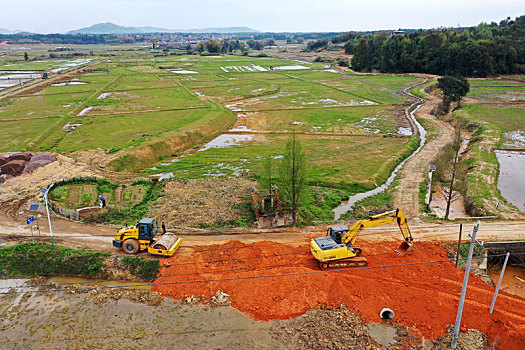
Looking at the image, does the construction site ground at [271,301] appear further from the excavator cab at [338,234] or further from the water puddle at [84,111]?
the water puddle at [84,111]

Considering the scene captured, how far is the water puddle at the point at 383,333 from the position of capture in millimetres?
17938

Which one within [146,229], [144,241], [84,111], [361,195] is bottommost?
[361,195]

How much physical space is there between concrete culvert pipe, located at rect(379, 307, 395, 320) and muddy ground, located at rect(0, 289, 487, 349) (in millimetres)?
624

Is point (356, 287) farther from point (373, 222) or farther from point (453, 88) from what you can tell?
point (453, 88)

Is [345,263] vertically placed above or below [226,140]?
below

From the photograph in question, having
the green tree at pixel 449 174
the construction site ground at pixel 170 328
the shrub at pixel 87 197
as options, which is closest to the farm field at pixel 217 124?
the green tree at pixel 449 174

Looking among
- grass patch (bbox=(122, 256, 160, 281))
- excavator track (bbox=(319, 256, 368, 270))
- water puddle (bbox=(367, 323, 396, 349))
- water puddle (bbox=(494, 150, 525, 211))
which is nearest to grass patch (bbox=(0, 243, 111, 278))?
grass patch (bbox=(122, 256, 160, 281))

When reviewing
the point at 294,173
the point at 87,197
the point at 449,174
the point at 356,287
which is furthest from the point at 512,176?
the point at 87,197

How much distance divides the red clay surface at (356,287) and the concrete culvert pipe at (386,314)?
10.9 inches

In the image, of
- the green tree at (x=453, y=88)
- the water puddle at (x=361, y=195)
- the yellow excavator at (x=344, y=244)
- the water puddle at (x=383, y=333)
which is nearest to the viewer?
the water puddle at (x=383, y=333)

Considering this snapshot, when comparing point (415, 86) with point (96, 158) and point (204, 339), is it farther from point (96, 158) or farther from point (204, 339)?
point (204, 339)

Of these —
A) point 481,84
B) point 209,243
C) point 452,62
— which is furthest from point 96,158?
point 452,62

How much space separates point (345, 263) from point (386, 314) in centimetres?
432

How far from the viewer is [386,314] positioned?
1953cm
